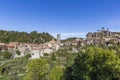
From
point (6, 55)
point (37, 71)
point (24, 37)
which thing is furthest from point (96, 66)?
point (24, 37)

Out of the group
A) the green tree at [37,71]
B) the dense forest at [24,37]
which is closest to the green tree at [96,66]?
the green tree at [37,71]

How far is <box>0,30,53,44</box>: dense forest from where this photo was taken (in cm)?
12988

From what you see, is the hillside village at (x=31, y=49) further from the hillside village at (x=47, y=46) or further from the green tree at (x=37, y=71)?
the green tree at (x=37, y=71)

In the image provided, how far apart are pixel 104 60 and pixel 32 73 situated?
1445 centimetres

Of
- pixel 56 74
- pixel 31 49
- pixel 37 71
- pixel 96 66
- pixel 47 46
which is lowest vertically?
pixel 56 74

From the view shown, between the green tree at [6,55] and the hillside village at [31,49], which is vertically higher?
the hillside village at [31,49]

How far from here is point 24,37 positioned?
130625 mm

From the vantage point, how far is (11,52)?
106938 mm

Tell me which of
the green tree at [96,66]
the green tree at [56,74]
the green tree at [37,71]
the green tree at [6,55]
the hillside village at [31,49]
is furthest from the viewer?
the hillside village at [31,49]

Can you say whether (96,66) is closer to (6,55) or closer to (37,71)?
(37,71)

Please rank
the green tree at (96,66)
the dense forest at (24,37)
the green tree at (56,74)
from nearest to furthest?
the green tree at (96,66) → the green tree at (56,74) → the dense forest at (24,37)

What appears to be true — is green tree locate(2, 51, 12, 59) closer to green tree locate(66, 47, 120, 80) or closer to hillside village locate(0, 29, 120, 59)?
hillside village locate(0, 29, 120, 59)

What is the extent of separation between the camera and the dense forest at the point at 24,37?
130 m

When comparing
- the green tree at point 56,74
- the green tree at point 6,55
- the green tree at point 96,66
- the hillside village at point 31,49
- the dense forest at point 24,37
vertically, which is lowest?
the green tree at point 56,74
